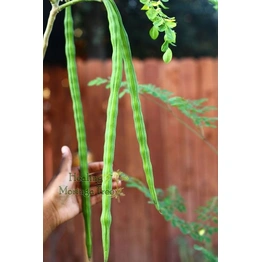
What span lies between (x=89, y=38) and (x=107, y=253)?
2.53 feet

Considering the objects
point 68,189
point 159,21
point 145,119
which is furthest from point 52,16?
point 68,189

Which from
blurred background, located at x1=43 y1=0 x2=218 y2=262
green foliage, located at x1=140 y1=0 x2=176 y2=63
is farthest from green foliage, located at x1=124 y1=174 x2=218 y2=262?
green foliage, located at x1=140 y1=0 x2=176 y2=63

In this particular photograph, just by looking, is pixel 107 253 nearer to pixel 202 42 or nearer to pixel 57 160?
pixel 57 160

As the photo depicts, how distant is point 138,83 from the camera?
2014 mm

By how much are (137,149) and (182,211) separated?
11.0 inches

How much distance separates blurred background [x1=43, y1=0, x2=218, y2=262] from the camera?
2.00 metres

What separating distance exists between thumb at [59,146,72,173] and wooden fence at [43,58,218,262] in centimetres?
2

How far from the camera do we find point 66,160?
2.03 metres

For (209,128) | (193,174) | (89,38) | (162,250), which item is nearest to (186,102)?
(209,128)

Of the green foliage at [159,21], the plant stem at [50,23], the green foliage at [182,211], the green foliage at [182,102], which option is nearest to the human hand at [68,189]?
the green foliage at [182,211]

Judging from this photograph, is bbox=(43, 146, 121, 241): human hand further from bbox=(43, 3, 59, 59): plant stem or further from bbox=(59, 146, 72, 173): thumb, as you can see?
bbox=(43, 3, 59, 59): plant stem

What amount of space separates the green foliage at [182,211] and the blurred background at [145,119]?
2 cm

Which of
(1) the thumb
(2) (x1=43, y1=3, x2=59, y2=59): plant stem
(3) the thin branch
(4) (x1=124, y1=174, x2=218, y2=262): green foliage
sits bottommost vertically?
(4) (x1=124, y1=174, x2=218, y2=262): green foliage

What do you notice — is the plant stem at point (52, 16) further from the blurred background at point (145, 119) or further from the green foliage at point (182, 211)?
the green foliage at point (182, 211)
